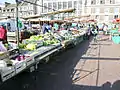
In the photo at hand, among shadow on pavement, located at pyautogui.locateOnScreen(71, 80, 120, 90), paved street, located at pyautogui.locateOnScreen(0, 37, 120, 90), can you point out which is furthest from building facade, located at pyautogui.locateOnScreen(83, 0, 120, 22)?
shadow on pavement, located at pyautogui.locateOnScreen(71, 80, 120, 90)

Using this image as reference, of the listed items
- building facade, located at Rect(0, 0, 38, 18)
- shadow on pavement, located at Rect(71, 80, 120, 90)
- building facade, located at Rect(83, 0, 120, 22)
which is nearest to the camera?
shadow on pavement, located at Rect(71, 80, 120, 90)

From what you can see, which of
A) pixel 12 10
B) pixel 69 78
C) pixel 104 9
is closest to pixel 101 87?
pixel 69 78

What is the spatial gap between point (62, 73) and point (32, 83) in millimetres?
1713

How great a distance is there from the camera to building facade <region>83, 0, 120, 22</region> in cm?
6912

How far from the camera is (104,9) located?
7012 centimetres

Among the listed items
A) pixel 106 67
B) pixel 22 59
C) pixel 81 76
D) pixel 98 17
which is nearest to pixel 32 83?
pixel 22 59

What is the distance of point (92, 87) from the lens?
7.11m

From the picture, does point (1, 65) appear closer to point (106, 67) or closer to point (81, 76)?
point (81, 76)

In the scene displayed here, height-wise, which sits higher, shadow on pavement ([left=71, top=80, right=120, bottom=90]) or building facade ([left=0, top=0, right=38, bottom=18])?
building facade ([left=0, top=0, right=38, bottom=18])

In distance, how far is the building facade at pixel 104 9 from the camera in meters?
69.1

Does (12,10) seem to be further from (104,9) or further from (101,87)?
(104,9)

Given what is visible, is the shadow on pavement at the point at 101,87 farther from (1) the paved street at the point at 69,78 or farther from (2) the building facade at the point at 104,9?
(2) the building facade at the point at 104,9

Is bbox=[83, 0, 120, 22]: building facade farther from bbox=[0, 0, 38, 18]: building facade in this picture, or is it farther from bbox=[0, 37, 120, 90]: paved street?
bbox=[0, 37, 120, 90]: paved street

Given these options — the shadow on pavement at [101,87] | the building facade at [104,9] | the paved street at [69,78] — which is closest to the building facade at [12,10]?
the paved street at [69,78]
